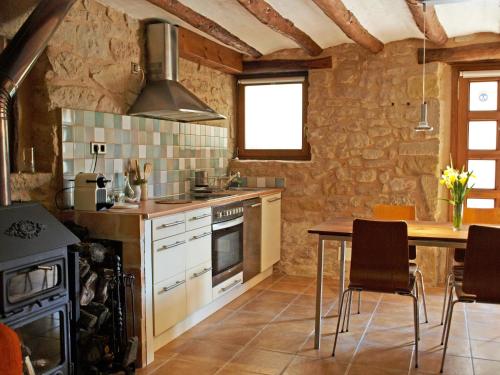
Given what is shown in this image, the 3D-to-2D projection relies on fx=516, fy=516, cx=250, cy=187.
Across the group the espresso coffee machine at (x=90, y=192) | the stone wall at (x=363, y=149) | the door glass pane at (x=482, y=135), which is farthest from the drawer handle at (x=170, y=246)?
the door glass pane at (x=482, y=135)

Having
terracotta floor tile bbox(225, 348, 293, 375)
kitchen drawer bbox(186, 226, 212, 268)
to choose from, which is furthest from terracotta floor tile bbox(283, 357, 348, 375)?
kitchen drawer bbox(186, 226, 212, 268)

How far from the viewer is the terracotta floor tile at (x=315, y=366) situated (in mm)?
3059

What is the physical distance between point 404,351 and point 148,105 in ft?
8.28

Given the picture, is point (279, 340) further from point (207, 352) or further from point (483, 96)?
point (483, 96)

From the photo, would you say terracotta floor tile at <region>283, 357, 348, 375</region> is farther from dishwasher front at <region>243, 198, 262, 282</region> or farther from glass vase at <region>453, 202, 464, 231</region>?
dishwasher front at <region>243, 198, 262, 282</region>

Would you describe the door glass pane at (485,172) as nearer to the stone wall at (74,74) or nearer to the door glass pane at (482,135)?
the door glass pane at (482,135)

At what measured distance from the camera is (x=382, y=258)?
3162mm

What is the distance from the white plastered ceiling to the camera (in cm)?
389

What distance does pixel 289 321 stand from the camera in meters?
3.96

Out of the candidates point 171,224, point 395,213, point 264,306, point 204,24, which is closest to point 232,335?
point 264,306

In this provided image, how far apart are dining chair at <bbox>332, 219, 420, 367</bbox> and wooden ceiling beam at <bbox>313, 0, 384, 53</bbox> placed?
1.60 m

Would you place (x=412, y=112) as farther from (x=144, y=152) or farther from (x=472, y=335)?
(x=144, y=152)

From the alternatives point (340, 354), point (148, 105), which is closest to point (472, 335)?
point (340, 354)

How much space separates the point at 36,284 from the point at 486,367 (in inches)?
102
